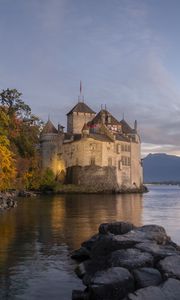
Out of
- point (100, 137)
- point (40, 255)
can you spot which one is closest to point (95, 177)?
point (100, 137)

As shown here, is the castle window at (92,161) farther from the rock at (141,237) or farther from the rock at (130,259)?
the rock at (130,259)

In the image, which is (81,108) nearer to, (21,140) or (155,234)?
(21,140)

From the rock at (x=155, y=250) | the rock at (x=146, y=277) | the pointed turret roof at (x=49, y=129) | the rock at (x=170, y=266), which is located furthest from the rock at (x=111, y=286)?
the pointed turret roof at (x=49, y=129)

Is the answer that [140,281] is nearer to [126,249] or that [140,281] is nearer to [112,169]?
[126,249]

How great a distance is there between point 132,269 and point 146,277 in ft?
2.50

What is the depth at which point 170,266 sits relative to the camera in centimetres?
1441

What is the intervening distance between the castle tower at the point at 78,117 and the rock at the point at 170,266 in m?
104

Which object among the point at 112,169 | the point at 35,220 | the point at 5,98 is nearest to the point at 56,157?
the point at 112,169

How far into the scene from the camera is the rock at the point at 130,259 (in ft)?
48.5

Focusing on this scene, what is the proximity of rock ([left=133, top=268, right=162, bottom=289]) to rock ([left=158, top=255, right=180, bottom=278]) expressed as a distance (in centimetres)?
24

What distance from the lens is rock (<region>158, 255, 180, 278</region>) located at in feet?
45.3

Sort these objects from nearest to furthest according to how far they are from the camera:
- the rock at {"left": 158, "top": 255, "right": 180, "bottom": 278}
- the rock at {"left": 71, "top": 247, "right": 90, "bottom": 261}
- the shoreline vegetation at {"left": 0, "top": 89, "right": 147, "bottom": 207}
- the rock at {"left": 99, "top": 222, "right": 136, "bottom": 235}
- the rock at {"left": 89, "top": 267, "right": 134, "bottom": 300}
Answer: the rock at {"left": 89, "top": 267, "right": 134, "bottom": 300}
the rock at {"left": 158, "top": 255, "right": 180, "bottom": 278}
the rock at {"left": 71, "top": 247, "right": 90, "bottom": 261}
the rock at {"left": 99, "top": 222, "right": 136, "bottom": 235}
the shoreline vegetation at {"left": 0, "top": 89, "right": 147, "bottom": 207}

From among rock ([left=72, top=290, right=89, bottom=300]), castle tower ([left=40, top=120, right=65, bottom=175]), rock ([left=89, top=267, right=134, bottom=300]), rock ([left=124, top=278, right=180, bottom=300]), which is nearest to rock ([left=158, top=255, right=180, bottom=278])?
rock ([left=124, top=278, right=180, bottom=300])

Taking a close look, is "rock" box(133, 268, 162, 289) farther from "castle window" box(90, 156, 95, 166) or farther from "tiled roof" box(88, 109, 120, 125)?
"tiled roof" box(88, 109, 120, 125)
